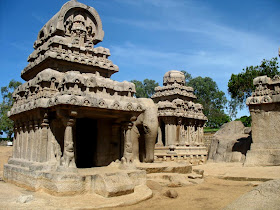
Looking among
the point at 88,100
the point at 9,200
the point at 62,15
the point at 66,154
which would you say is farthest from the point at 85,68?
the point at 9,200

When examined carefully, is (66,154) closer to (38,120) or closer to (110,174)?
(110,174)

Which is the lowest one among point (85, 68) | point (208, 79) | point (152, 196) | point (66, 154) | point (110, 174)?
point (152, 196)

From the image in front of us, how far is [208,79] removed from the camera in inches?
2183

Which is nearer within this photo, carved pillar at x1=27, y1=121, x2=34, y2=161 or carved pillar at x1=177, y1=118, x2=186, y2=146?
carved pillar at x1=27, y1=121, x2=34, y2=161

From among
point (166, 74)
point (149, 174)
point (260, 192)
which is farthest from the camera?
point (166, 74)

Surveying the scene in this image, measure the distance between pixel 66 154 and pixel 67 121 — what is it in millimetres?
939

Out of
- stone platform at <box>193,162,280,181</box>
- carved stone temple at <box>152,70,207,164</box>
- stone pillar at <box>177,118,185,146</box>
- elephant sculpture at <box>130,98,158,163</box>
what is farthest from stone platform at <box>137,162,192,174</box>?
stone pillar at <box>177,118,185,146</box>

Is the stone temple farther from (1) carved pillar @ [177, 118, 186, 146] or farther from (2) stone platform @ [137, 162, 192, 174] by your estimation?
(1) carved pillar @ [177, 118, 186, 146]

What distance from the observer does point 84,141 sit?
37.0 ft

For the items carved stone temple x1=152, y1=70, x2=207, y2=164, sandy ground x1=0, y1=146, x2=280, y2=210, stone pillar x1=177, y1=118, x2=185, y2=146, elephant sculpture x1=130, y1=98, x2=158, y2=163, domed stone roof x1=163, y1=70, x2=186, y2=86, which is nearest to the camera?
sandy ground x1=0, y1=146, x2=280, y2=210

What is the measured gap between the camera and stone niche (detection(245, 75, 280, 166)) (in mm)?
14480

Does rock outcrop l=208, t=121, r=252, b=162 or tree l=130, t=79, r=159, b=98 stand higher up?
tree l=130, t=79, r=159, b=98

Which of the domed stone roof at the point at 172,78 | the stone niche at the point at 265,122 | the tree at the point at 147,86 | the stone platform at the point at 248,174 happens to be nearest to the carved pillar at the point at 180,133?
the domed stone roof at the point at 172,78

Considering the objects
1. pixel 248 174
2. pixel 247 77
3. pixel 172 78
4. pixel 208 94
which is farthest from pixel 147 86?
pixel 248 174
